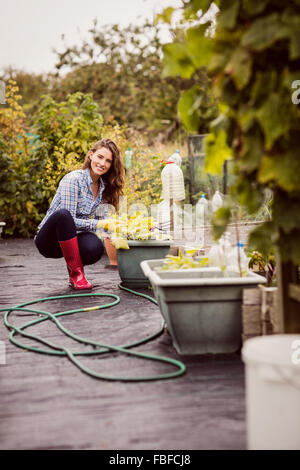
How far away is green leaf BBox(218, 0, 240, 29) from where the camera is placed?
1528 millimetres

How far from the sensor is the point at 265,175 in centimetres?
148

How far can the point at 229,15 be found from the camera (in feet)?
5.05

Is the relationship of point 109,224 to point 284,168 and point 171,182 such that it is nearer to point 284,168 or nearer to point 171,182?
point 171,182

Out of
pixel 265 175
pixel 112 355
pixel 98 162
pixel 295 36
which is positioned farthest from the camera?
pixel 98 162

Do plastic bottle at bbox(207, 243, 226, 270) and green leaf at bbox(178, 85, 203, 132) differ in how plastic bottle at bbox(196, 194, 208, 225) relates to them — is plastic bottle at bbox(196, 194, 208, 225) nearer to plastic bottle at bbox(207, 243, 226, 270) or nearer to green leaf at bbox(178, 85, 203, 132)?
plastic bottle at bbox(207, 243, 226, 270)

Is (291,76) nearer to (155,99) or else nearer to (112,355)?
(112,355)

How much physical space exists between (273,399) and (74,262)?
9.18 ft

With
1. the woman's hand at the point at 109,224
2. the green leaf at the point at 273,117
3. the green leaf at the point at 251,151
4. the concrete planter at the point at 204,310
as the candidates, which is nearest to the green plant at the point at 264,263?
the concrete planter at the point at 204,310

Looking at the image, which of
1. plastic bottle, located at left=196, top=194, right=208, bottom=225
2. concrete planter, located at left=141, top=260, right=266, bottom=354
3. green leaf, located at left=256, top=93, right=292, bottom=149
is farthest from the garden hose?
plastic bottle, located at left=196, top=194, right=208, bottom=225

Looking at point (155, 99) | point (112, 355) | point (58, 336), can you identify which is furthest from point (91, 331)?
point (155, 99)

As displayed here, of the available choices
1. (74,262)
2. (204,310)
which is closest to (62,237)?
(74,262)

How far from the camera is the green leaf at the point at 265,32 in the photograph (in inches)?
55.1

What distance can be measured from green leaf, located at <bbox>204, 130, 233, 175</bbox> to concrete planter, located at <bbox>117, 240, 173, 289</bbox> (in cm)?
220

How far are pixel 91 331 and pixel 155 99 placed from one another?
10899 millimetres
